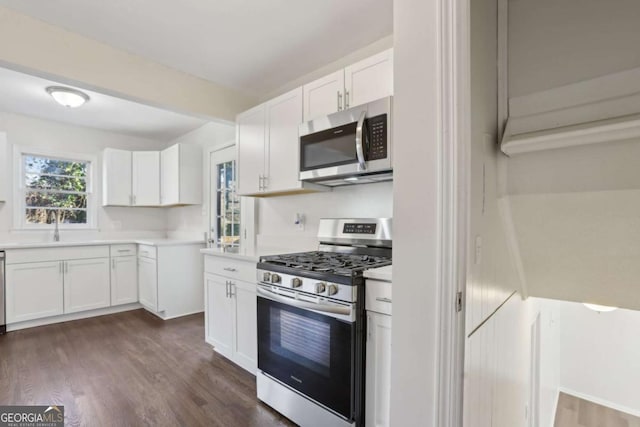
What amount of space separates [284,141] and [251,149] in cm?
45

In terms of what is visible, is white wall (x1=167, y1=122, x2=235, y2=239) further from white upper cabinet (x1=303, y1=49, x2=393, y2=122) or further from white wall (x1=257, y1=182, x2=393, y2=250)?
white upper cabinet (x1=303, y1=49, x2=393, y2=122)

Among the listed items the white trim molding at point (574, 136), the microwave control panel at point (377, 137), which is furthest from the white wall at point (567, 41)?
the microwave control panel at point (377, 137)

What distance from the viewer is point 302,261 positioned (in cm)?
192

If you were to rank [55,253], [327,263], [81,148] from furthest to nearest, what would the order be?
[81,148] → [55,253] → [327,263]

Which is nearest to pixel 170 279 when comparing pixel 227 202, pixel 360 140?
pixel 227 202

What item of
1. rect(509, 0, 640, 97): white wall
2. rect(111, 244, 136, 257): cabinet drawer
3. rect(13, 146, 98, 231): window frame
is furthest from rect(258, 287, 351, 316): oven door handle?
rect(13, 146, 98, 231): window frame

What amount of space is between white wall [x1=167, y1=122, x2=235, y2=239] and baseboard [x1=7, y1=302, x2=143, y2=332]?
1.17 meters

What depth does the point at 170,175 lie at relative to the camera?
4180 mm

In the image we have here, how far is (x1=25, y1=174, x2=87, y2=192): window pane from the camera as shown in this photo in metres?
3.98

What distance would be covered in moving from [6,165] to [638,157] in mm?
5429

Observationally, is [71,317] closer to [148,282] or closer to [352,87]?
[148,282]

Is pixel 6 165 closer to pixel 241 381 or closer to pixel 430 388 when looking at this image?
pixel 241 381

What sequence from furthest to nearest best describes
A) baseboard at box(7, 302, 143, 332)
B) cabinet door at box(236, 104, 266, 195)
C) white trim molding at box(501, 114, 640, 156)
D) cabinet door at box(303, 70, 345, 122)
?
baseboard at box(7, 302, 143, 332) < cabinet door at box(236, 104, 266, 195) < cabinet door at box(303, 70, 345, 122) < white trim molding at box(501, 114, 640, 156)

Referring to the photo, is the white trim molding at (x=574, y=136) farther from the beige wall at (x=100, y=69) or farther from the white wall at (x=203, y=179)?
the white wall at (x=203, y=179)
